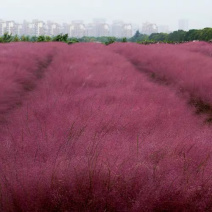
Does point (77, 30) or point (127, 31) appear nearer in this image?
point (77, 30)

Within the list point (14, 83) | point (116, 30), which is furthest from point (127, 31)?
point (14, 83)

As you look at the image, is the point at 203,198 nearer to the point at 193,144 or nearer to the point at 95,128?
the point at 193,144

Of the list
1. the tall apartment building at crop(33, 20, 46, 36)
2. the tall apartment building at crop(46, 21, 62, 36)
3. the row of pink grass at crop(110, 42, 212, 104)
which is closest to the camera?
the row of pink grass at crop(110, 42, 212, 104)

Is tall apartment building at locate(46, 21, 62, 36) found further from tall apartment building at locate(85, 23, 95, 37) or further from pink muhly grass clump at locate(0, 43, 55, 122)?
pink muhly grass clump at locate(0, 43, 55, 122)

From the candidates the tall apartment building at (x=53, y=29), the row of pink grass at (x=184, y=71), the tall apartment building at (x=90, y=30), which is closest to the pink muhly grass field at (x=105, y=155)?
the row of pink grass at (x=184, y=71)

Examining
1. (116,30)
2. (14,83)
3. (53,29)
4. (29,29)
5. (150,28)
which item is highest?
(150,28)

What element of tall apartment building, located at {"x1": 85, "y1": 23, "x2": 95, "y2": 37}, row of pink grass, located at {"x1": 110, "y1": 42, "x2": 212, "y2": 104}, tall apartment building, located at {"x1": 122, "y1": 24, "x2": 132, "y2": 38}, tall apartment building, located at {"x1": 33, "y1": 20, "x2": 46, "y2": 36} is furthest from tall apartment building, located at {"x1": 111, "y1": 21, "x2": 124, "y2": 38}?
row of pink grass, located at {"x1": 110, "y1": 42, "x2": 212, "y2": 104}

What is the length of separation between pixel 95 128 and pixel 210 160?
1178 millimetres

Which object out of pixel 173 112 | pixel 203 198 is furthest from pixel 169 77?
pixel 203 198

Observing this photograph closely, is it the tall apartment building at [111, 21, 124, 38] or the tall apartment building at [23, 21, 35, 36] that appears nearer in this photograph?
the tall apartment building at [23, 21, 35, 36]

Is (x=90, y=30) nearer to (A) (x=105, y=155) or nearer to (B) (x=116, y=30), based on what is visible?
(B) (x=116, y=30)

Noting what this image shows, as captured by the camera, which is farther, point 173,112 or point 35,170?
point 173,112

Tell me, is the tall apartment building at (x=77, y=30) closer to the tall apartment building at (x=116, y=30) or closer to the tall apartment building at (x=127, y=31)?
the tall apartment building at (x=127, y=31)

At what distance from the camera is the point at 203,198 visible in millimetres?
1638
